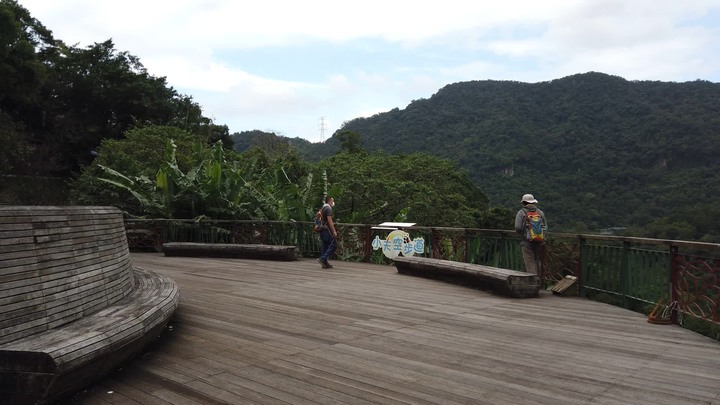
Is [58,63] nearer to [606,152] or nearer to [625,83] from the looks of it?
[606,152]

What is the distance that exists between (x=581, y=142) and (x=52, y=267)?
60551mm

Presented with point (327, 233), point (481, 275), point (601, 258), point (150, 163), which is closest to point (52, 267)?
point (481, 275)

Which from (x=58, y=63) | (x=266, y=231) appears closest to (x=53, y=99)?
(x=58, y=63)

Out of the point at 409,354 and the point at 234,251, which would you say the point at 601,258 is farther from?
the point at 234,251

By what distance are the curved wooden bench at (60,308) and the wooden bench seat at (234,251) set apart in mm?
7096

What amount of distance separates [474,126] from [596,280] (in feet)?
199

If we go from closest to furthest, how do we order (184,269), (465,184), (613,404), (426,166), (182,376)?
(613,404) → (182,376) → (184,269) → (426,166) → (465,184)

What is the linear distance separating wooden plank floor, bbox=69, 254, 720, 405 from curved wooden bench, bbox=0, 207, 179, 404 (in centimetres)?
33

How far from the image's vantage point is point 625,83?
68000 millimetres

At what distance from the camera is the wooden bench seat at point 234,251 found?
460 inches

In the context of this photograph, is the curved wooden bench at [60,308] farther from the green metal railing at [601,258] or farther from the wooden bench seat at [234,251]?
the wooden bench seat at [234,251]

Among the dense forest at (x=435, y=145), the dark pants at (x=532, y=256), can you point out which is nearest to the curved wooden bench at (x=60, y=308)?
the dark pants at (x=532, y=256)

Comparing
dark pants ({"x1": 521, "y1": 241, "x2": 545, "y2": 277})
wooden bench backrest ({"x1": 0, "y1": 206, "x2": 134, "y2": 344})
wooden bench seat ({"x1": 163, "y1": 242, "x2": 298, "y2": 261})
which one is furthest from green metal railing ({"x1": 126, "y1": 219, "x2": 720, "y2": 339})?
wooden bench backrest ({"x1": 0, "y1": 206, "x2": 134, "y2": 344})

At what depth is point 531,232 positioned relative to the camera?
7762 mm
